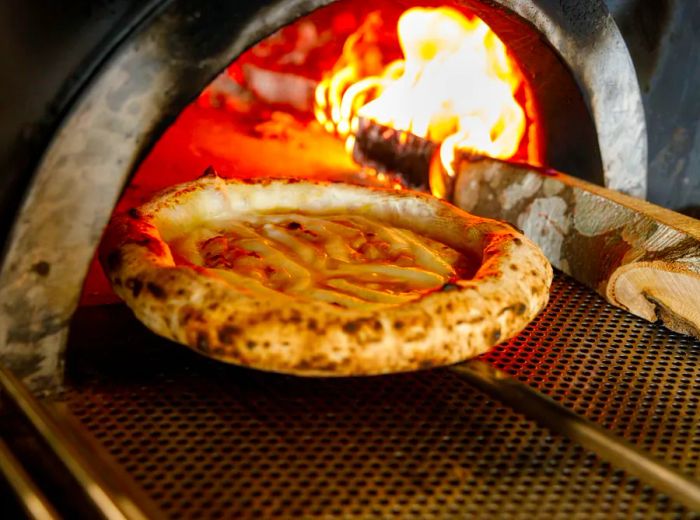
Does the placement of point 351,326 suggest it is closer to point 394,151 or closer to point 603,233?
point 603,233

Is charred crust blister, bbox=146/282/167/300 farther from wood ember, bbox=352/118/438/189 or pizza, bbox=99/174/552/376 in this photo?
wood ember, bbox=352/118/438/189

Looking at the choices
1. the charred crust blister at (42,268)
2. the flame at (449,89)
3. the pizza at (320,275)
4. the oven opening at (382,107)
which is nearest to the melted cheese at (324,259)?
the pizza at (320,275)

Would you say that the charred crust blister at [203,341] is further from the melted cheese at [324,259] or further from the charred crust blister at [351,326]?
the charred crust blister at [351,326]

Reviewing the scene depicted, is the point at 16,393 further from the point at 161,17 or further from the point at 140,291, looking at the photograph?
the point at 161,17

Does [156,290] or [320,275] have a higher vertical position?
[156,290]

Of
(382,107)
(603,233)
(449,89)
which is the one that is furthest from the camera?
(382,107)

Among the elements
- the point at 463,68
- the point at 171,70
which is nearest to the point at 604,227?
the point at 463,68

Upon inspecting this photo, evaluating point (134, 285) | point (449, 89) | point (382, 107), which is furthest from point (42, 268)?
point (382, 107)
